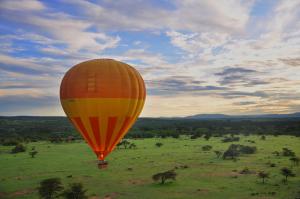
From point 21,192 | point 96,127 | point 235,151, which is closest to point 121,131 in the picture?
point 96,127

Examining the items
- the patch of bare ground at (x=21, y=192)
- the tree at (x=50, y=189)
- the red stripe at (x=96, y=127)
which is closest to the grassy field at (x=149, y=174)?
the patch of bare ground at (x=21, y=192)

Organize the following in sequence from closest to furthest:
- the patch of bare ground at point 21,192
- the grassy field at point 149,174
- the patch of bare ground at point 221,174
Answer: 1. the grassy field at point 149,174
2. the patch of bare ground at point 21,192
3. the patch of bare ground at point 221,174

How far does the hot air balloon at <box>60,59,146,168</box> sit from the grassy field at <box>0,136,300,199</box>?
1153cm

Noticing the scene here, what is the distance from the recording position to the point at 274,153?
57.5 meters

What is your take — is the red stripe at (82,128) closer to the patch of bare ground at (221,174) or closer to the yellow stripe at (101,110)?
the yellow stripe at (101,110)

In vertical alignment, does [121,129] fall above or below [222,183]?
above

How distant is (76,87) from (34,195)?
1621 centimetres

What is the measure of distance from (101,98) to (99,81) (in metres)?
1.05

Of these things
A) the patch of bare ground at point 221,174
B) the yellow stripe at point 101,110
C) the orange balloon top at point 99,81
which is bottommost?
the patch of bare ground at point 221,174

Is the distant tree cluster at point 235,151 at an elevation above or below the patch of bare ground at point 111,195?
above

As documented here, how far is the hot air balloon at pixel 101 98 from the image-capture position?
2316 centimetres

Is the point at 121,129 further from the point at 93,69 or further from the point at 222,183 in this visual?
the point at 222,183

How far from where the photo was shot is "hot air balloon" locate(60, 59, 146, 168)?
76.0ft

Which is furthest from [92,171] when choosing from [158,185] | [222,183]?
[222,183]
